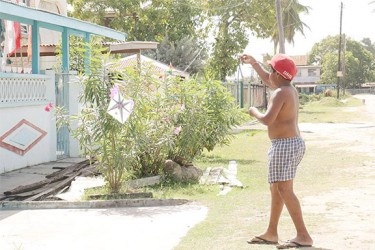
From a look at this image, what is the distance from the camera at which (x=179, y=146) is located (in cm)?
1073

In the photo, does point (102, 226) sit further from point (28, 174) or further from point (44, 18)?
point (44, 18)

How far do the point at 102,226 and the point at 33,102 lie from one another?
550cm

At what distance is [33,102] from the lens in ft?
39.0

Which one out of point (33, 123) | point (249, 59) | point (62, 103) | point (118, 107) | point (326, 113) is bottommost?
point (326, 113)

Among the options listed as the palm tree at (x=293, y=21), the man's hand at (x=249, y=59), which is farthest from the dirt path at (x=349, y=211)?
the palm tree at (x=293, y=21)

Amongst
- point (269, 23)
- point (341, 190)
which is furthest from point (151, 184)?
point (269, 23)

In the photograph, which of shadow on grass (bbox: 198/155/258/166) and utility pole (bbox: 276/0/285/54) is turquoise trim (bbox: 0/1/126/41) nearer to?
shadow on grass (bbox: 198/155/258/166)

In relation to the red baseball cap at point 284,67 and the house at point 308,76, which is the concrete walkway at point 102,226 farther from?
the house at point 308,76

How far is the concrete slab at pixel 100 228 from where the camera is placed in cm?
616

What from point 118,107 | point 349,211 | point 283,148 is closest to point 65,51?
point 118,107

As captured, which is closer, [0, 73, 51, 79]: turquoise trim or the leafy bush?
the leafy bush

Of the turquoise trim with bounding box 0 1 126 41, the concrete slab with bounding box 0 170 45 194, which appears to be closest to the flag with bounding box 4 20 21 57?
the turquoise trim with bounding box 0 1 126 41

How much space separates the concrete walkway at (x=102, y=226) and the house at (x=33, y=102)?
3.10 meters

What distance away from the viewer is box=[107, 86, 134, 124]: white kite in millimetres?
8258
